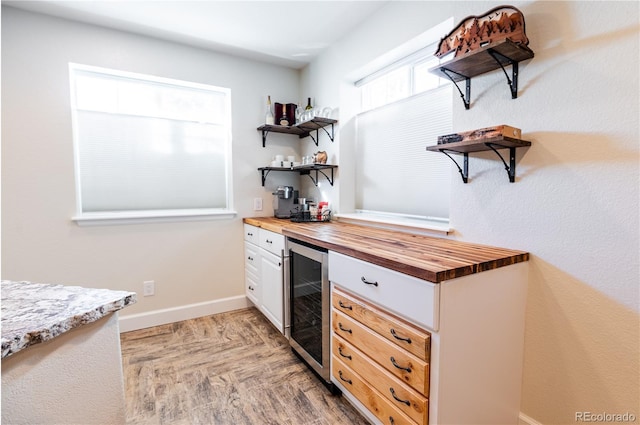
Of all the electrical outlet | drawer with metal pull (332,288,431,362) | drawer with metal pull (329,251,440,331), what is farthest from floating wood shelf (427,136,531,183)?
the electrical outlet

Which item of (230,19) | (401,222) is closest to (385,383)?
(401,222)

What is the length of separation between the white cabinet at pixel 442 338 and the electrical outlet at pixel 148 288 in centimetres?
196

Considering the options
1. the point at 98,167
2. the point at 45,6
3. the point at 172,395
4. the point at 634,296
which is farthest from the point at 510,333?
the point at 45,6

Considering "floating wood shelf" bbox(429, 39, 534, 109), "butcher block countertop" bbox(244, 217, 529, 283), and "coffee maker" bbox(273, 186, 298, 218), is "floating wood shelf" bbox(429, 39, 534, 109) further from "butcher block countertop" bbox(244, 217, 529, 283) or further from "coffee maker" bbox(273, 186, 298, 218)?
"coffee maker" bbox(273, 186, 298, 218)

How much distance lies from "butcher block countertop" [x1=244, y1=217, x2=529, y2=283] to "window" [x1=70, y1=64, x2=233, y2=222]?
139 centimetres

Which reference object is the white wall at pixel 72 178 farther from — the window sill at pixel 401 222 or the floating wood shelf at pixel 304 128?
the window sill at pixel 401 222

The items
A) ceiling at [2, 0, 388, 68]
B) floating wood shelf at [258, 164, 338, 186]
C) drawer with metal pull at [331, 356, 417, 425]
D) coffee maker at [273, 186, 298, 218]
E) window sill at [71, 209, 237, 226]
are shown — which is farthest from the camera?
coffee maker at [273, 186, 298, 218]

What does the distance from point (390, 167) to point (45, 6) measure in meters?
2.76

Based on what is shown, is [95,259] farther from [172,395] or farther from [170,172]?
[172,395]

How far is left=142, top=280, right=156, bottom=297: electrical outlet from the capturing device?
2709 millimetres

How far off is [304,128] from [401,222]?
4.86 feet

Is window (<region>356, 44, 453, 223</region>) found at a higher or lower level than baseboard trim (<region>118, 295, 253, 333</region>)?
higher

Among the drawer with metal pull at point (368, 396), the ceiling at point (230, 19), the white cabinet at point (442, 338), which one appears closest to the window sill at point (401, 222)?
the white cabinet at point (442, 338)

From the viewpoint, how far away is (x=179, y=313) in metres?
2.84
